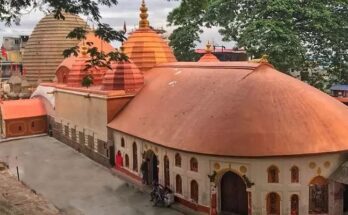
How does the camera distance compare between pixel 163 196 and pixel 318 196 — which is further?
pixel 163 196

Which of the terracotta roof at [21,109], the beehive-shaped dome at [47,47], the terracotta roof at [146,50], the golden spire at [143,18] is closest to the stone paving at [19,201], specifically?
the terracotta roof at [146,50]

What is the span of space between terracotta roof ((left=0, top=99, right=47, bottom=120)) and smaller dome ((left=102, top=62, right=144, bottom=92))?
11713 mm

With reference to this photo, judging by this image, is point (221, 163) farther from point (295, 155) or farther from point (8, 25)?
point (8, 25)

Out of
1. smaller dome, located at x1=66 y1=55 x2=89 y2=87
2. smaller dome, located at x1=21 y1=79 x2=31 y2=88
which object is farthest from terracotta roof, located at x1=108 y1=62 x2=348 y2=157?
smaller dome, located at x1=21 y1=79 x2=31 y2=88

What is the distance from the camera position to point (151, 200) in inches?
687

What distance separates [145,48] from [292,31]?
360 inches

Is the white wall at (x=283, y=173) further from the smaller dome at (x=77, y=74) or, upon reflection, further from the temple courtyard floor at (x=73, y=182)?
the smaller dome at (x=77, y=74)

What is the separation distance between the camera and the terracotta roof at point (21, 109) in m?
31.8

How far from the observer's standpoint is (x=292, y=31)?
27.3 m

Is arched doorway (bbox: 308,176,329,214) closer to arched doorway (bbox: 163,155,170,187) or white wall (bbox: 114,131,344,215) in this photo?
white wall (bbox: 114,131,344,215)

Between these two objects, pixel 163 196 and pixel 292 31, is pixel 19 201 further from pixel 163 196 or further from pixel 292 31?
pixel 292 31

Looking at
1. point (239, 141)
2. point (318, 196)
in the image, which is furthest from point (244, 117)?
Result: point (318, 196)

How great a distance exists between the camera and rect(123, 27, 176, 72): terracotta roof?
85.9 feet

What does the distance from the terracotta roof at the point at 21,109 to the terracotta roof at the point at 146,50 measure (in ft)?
33.2
